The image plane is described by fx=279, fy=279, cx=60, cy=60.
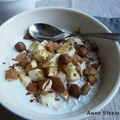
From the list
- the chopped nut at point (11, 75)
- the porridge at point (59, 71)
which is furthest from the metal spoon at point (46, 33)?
the chopped nut at point (11, 75)

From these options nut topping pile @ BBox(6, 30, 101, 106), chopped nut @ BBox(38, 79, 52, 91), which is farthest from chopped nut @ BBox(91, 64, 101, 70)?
chopped nut @ BBox(38, 79, 52, 91)

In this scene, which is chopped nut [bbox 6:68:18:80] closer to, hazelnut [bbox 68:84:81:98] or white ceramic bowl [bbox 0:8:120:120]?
white ceramic bowl [bbox 0:8:120:120]

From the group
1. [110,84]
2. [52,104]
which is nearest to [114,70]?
[110,84]

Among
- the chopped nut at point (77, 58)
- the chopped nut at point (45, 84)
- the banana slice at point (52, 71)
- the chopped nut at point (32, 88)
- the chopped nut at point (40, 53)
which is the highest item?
the chopped nut at point (40, 53)

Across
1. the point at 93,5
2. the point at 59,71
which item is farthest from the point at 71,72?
the point at 93,5

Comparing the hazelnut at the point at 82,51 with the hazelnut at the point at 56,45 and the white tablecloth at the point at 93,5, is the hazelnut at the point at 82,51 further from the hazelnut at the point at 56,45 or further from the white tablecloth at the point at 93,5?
the white tablecloth at the point at 93,5

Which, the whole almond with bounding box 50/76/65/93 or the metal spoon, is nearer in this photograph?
the whole almond with bounding box 50/76/65/93
